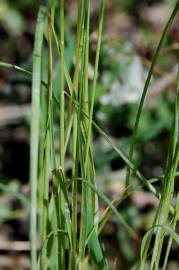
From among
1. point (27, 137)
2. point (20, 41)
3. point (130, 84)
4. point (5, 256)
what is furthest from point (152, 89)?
point (20, 41)

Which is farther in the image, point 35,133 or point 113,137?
point 113,137

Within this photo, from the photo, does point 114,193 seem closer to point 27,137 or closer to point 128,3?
point 27,137

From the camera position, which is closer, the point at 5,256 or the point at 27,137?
the point at 5,256

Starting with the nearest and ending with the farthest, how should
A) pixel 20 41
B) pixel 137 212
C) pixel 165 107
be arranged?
pixel 137 212
pixel 165 107
pixel 20 41

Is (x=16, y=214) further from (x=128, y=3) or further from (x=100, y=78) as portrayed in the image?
(x=128, y=3)

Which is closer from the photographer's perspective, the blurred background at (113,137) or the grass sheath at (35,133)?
the grass sheath at (35,133)

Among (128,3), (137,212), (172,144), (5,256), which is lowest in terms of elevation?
(5,256)

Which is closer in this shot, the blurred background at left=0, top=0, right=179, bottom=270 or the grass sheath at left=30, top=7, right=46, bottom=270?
the grass sheath at left=30, top=7, right=46, bottom=270

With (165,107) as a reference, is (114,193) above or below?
below

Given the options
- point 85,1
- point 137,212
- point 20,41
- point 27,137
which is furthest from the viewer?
point 20,41

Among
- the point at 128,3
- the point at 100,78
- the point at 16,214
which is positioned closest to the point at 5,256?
the point at 16,214
